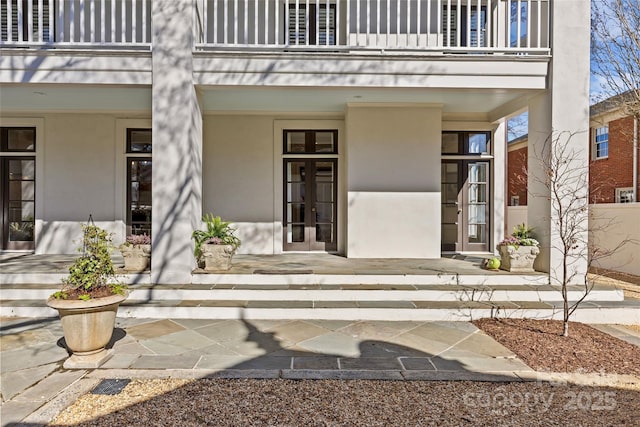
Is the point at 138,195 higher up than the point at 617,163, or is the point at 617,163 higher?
the point at 617,163

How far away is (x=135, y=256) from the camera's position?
5312 millimetres

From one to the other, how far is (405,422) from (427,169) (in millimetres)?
5110

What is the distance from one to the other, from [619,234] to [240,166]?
755 centimetres

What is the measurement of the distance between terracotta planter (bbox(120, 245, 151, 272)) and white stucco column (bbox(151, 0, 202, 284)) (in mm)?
408

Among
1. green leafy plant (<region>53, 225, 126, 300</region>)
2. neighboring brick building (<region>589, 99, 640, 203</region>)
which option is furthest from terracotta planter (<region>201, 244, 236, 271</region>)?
neighboring brick building (<region>589, 99, 640, 203</region>)

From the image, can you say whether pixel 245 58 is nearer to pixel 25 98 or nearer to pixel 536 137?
pixel 25 98

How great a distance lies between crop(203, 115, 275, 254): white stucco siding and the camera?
7.26 m

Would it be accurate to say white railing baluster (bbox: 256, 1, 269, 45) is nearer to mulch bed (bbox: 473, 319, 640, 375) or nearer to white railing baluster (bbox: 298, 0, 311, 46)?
white railing baluster (bbox: 298, 0, 311, 46)

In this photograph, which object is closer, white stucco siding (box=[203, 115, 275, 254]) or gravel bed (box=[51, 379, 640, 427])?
gravel bed (box=[51, 379, 640, 427])

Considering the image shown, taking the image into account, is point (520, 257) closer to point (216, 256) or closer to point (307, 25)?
point (216, 256)

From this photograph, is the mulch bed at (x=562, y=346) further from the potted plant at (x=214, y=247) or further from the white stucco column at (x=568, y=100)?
the potted plant at (x=214, y=247)

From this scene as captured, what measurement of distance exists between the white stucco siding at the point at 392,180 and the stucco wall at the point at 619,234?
296 cm

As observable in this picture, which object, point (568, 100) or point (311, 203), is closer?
point (568, 100)

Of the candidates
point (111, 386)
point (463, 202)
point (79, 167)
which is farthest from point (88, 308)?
point (463, 202)
